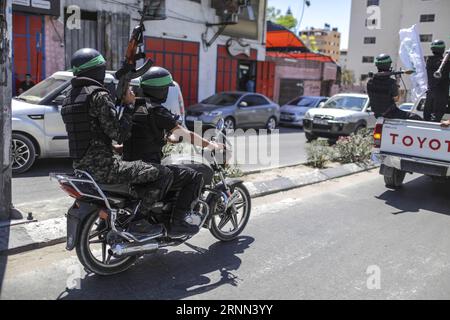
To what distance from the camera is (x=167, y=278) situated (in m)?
4.12

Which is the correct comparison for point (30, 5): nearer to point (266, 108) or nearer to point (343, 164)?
point (266, 108)

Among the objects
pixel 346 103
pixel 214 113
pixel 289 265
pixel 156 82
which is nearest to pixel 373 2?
pixel 346 103

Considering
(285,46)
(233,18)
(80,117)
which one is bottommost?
(80,117)

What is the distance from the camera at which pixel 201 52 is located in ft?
66.0

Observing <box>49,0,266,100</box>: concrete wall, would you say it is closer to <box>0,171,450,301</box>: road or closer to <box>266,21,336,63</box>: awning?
<box>266,21,336,63</box>: awning

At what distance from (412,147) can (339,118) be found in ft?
20.6

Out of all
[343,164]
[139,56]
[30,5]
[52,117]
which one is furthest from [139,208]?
[30,5]

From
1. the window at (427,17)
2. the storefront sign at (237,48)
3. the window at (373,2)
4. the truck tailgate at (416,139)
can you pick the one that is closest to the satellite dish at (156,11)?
the storefront sign at (237,48)

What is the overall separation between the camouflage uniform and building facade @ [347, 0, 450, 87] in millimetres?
45806

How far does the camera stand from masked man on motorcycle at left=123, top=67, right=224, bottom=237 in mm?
4047

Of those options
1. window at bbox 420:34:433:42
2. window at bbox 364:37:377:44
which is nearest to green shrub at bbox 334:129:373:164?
window at bbox 420:34:433:42

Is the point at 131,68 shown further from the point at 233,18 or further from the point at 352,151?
the point at 233,18

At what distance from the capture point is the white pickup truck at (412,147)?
6887 mm

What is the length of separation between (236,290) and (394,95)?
5.29 m
